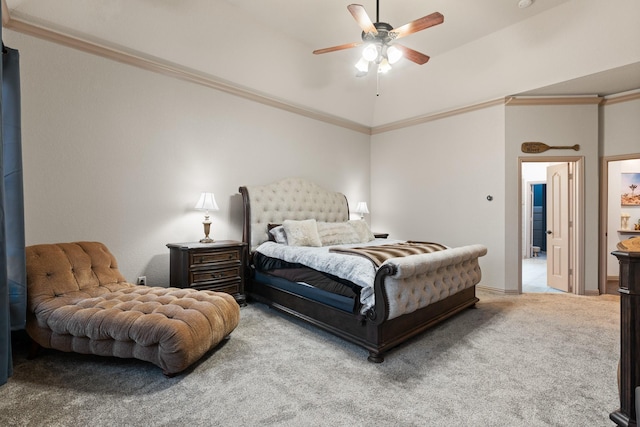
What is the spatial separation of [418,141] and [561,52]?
2280 millimetres

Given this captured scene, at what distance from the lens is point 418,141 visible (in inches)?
220

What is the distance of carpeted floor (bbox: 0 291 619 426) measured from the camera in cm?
174

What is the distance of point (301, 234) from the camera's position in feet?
12.7

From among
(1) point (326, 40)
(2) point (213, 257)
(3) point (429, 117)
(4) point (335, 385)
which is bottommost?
(4) point (335, 385)

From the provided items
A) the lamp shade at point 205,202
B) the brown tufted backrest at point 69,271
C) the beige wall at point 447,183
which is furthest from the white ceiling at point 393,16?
the brown tufted backrest at point 69,271

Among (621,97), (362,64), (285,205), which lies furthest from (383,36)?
(621,97)

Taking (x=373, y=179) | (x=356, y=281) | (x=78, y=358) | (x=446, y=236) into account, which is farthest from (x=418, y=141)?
(x=78, y=358)

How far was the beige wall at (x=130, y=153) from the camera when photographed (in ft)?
9.46

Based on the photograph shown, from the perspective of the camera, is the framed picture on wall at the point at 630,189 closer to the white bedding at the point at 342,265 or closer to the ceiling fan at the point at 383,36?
the ceiling fan at the point at 383,36

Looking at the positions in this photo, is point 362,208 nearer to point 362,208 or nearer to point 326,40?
point 362,208

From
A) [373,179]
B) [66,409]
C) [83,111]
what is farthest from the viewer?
[373,179]

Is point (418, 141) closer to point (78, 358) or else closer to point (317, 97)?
point (317, 97)

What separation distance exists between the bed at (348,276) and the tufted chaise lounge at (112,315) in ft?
2.68

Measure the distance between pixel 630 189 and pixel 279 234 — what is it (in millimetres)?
6635
